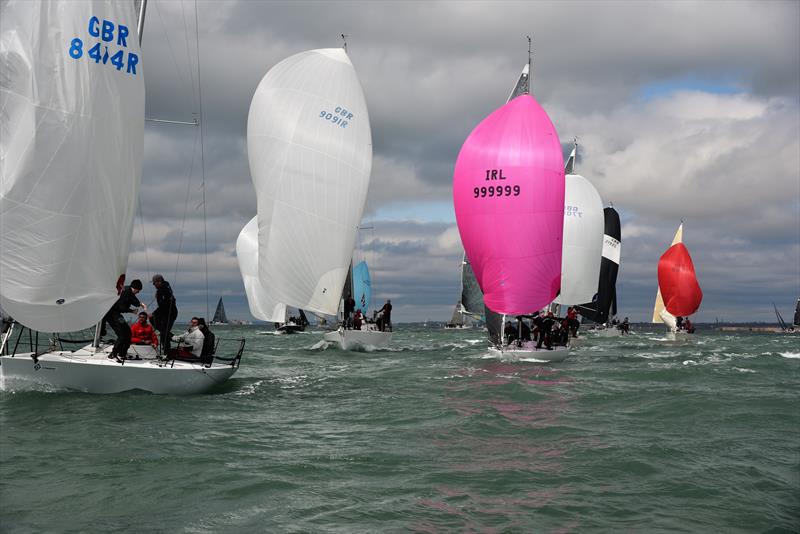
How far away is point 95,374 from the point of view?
14.0 metres

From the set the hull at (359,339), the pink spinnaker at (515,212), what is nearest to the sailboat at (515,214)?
the pink spinnaker at (515,212)

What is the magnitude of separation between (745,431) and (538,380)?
6973 millimetres

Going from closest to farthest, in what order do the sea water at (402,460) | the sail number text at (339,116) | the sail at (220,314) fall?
the sea water at (402,460)
the sail number text at (339,116)
the sail at (220,314)

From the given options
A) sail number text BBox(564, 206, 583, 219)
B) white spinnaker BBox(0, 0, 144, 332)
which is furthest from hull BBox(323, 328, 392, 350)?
white spinnaker BBox(0, 0, 144, 332)

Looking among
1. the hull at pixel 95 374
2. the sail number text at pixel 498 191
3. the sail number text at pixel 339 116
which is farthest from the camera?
the sail number text at pixel 339 116

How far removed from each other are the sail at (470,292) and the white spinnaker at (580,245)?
4216mm

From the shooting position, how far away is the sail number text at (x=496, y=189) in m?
24.3

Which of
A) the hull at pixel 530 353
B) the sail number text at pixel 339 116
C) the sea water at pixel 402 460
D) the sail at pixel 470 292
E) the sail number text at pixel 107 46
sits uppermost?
the sail number text at pixel 339 116

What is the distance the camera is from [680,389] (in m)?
17.6

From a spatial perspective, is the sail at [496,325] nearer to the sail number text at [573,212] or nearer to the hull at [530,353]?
the hull at [530,353]

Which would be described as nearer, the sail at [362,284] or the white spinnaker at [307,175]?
the white spinnaker at [307,175]

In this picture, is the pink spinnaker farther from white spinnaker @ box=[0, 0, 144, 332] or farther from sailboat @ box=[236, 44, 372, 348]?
white spinnaker @ box=[0, 0, 144, 332]

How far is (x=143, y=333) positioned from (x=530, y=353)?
43.2 ft

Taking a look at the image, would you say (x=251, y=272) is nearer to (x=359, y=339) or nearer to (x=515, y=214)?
(x=359, y=339)
